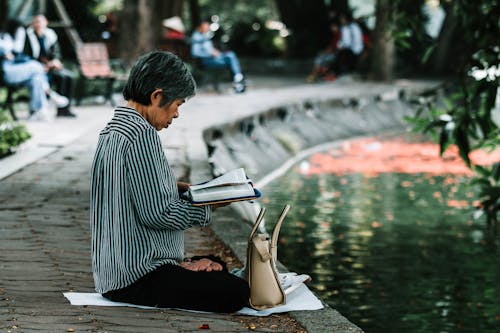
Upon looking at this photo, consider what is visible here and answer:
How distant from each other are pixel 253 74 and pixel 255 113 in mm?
15392

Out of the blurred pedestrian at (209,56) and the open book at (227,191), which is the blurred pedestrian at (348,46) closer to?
the blurred pedestrian at (209,56)

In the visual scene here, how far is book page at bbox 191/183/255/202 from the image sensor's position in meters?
5.93

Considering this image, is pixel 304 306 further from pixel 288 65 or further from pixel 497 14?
pixel 288 65

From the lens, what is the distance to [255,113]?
786 inches

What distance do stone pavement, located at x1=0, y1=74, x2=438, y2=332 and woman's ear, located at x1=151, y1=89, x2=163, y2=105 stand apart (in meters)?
1.01

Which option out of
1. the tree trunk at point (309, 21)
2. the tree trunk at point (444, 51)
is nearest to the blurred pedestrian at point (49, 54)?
the tree trunk at point (309, 21)

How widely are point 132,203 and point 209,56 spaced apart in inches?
764

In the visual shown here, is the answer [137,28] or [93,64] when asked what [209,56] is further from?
[93,64]

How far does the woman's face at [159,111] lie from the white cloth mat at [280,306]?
35.6 inches

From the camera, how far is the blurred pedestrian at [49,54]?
1789 centimetres

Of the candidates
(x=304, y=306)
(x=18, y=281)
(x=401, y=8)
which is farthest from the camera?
(x=401, y=8)

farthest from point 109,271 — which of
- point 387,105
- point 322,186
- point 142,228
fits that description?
point 387,105

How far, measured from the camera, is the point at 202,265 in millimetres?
6191

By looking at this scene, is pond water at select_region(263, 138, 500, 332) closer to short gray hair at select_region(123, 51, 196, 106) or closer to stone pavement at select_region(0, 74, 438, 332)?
stone pavement at select_region(0, 74, 438, 332)
